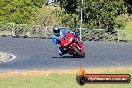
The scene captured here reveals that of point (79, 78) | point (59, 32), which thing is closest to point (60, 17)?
point (59, 32)

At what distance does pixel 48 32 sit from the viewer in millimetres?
47031

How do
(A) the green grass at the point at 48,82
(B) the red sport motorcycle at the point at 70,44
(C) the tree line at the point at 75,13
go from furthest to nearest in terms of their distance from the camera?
(C) the tree line at the point at 75,13 → (B) the red sport motorcycle at the point at 70,44 → (A) the green grass at the point at 48,82

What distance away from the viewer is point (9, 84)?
13.4 m

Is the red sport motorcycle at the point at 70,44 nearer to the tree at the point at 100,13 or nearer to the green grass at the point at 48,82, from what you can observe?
the green grass at the point at 48,82

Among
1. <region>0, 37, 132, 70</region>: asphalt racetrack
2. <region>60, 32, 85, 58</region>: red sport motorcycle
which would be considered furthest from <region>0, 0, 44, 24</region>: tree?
<region>60, 32, 85, 58</region>: red sport motorcycle

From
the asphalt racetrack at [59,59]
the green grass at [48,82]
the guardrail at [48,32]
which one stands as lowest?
the guardrail at [48,32]

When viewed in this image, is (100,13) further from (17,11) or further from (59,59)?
(59,59)

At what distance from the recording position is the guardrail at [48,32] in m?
43.5

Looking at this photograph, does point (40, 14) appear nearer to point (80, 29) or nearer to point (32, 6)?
point (32, 6)

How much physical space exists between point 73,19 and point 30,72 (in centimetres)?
2964

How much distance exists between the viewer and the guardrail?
143ft

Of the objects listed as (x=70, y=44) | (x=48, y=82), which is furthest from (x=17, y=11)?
(x=48, y=82)

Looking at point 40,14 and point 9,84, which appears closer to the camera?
point 9,84

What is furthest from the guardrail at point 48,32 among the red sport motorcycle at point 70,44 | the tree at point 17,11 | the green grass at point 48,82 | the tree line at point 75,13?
the green grass at point 48,82
